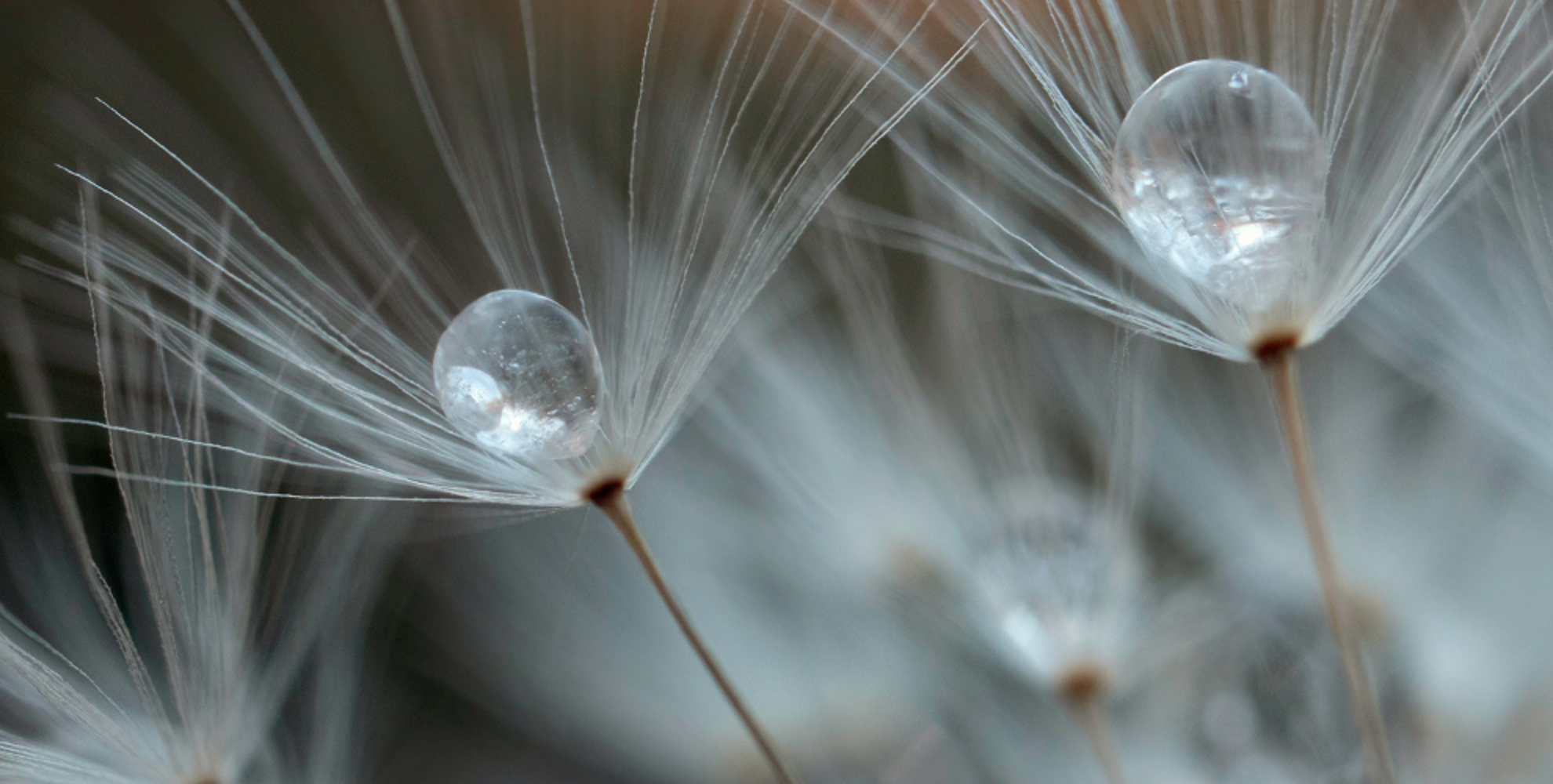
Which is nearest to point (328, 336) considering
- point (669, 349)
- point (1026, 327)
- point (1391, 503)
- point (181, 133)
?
point (669, 349)

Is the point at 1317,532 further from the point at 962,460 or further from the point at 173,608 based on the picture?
the point at 173,608

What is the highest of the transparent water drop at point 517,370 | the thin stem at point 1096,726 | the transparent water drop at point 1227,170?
the transparent water drop at point 1227,170

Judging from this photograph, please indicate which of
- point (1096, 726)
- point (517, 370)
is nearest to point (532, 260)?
point (517, 370)

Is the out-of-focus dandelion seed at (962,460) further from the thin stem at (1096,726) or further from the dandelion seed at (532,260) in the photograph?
the dandelion seed at (532,260)

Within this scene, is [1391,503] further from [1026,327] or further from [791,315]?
[791,315]

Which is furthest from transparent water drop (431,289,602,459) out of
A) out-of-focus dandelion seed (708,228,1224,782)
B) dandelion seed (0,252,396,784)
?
out-of-focus dandelion seed (708,228,1224,782)

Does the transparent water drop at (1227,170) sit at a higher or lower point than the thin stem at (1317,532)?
higher

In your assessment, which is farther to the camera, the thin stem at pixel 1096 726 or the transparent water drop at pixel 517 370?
the thin stem at pixel 1096 726

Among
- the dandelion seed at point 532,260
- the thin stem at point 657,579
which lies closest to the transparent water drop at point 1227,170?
the dandelion seed at point 532,260
